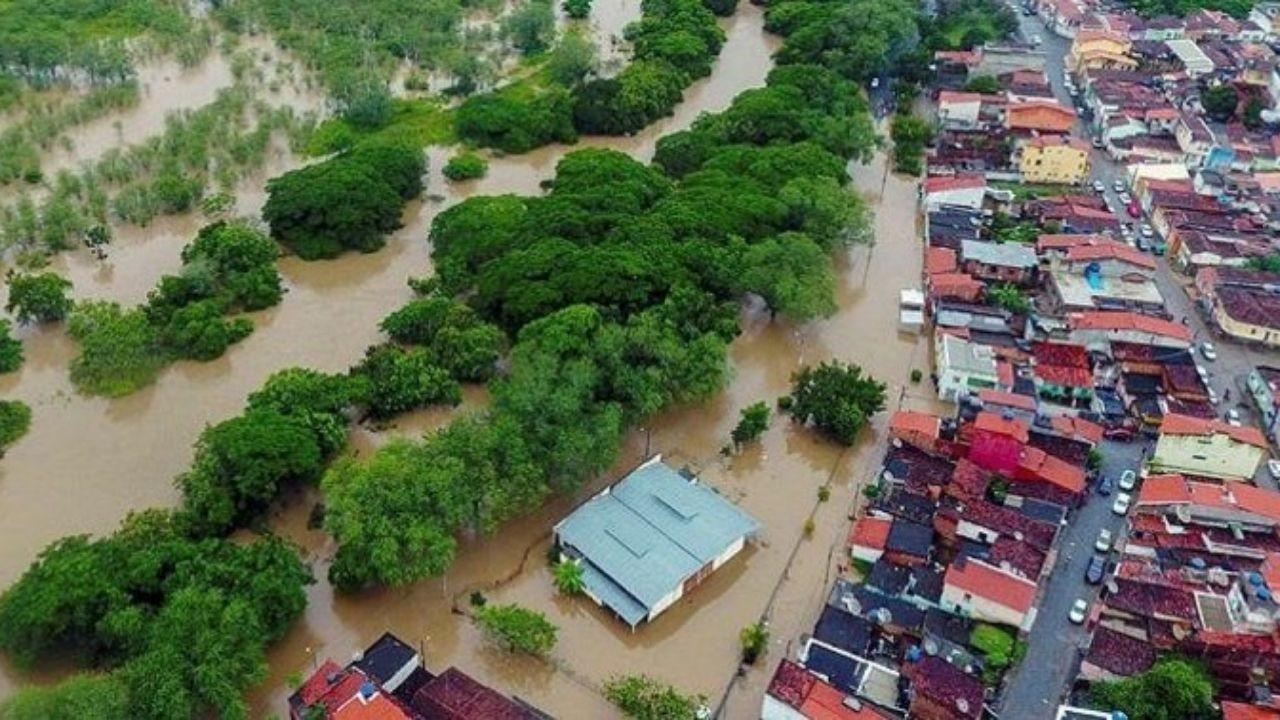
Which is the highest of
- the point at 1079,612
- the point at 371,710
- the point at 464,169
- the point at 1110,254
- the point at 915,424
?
the point at 371,710

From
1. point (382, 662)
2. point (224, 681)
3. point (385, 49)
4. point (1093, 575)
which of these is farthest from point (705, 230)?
point (385, 49)

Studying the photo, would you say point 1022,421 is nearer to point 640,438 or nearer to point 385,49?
point 640,438

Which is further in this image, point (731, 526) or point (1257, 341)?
point (1257, 341)

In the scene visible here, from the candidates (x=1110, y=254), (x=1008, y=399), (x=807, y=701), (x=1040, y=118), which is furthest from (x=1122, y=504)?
(x=1040, y=118)

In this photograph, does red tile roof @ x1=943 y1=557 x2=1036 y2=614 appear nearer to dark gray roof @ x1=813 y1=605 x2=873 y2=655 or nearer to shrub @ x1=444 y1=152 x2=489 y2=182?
dark gray roof @ x1=813 y1=605 x2=873 y2=655

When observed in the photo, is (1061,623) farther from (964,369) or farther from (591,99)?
(591,99)
